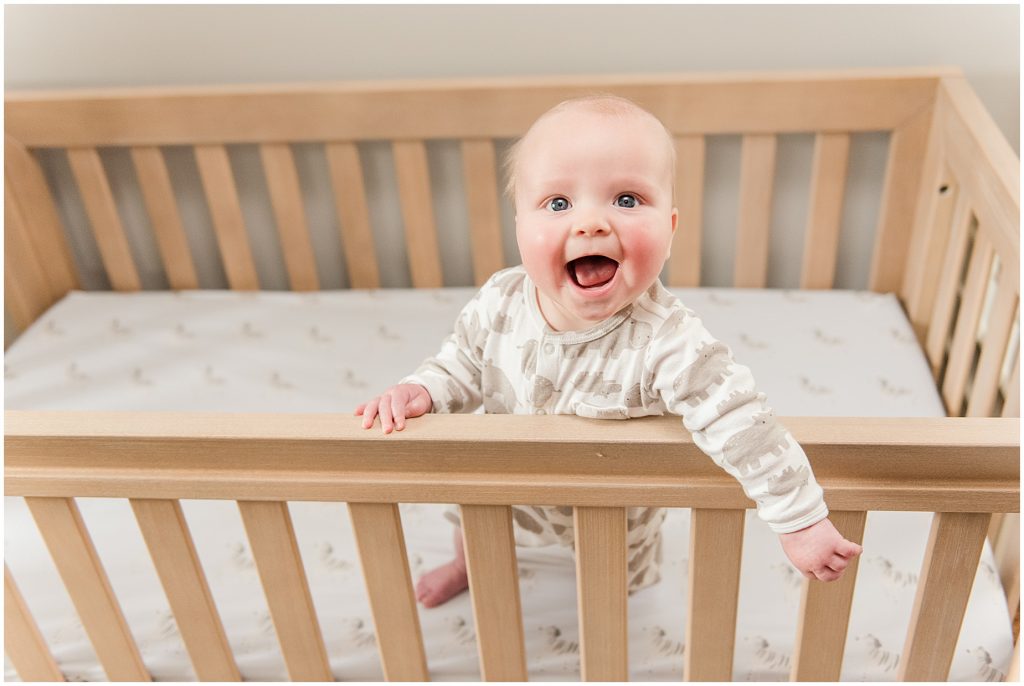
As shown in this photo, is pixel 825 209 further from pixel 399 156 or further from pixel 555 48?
pixel 399 156

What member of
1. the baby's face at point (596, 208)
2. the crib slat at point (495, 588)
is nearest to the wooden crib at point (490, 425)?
the crib slat at point (495, 588)

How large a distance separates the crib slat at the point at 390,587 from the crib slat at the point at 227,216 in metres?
0.80

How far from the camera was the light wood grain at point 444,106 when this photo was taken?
4.01 ft

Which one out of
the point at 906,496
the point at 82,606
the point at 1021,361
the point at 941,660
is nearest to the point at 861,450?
the point at 906,496

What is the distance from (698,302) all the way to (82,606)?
0.91m

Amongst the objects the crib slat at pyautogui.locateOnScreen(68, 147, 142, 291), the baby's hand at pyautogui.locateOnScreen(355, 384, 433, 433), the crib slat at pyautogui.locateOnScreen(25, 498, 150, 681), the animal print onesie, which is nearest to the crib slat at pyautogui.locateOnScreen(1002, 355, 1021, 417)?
the animal print onesie

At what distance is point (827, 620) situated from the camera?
76 cm

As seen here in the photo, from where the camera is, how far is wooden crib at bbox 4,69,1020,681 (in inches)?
26.3

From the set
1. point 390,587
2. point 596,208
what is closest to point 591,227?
point 596,208

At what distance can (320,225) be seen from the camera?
1493 millimetres

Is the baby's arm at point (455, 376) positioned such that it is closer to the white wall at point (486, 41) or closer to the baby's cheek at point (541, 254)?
the baby's cheek at point (541, 254)

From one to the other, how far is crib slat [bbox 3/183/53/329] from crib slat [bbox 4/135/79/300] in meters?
0.01

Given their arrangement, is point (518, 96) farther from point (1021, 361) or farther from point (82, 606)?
point (82, 606)

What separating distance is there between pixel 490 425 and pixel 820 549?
256 mm
